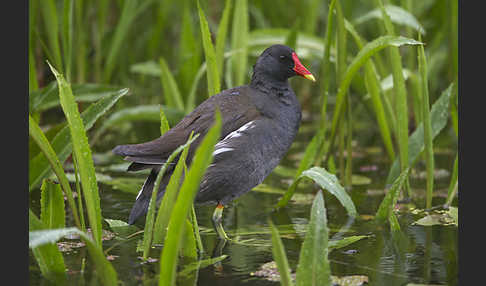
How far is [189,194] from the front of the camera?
234 centimetres

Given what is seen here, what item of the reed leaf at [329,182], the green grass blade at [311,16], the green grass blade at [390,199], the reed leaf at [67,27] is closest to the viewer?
the reed leaf at [329,182]

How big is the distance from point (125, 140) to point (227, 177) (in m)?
2.13

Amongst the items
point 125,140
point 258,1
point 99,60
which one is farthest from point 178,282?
point 258,1

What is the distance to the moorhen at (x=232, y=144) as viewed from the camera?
3395mm

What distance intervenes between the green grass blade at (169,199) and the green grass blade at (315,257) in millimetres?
532

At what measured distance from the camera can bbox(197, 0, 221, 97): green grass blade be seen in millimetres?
3422

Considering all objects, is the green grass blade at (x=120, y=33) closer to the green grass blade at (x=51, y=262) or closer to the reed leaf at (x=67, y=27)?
the reed leaf at (x=67, y=27)

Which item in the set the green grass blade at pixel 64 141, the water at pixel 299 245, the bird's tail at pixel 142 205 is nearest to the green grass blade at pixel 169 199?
the water at pixel 299 245

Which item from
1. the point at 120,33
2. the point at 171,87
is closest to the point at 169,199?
the point at 171,87

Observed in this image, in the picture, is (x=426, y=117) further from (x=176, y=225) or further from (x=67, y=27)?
(x=67, y=27)

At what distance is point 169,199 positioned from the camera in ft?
9.07

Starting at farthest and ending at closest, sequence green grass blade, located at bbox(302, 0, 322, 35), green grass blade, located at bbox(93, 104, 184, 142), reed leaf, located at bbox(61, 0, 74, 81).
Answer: green grass blade, located at bbox(302, 0, 322, 35)
green grass blade, located at bbox(93, 104, 184, 142)
reed leaf, located at bbox(61, 0, 74, 81)

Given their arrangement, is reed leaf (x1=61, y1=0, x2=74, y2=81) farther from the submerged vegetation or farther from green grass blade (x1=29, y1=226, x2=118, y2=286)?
green grass blade (x1=29, y1=226, x2=118, y2=286)

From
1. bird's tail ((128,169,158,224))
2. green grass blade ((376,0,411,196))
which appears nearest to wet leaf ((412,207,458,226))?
green grass blade ((376,0,411,196))
